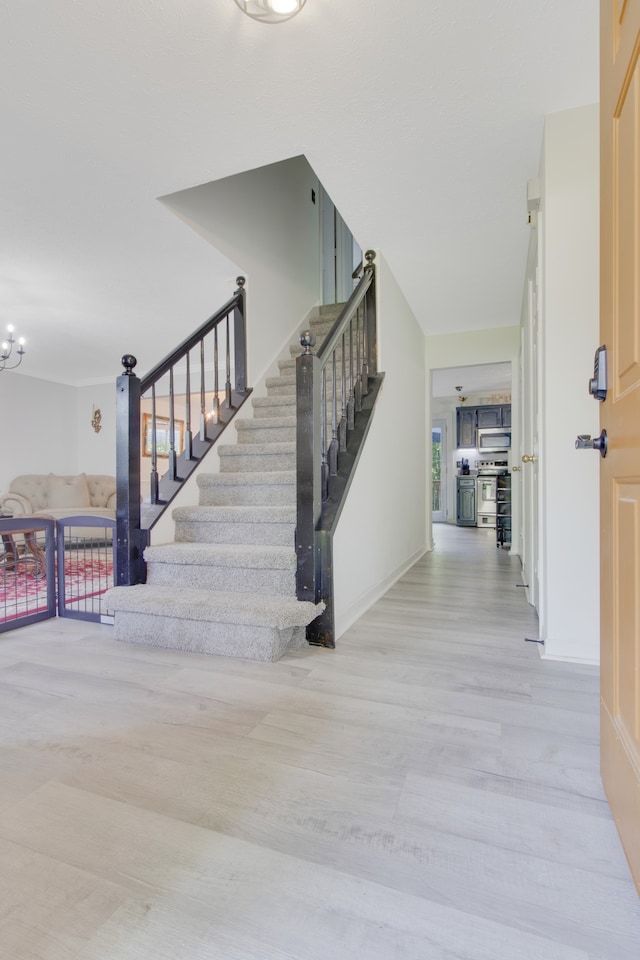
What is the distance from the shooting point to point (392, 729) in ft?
4.77

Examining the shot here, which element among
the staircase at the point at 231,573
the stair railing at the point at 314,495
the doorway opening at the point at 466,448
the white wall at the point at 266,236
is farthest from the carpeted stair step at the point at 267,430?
the doorway opening at the point at 466,448

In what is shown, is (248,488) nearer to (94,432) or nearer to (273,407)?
(273,407)

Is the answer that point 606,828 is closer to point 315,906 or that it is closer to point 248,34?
point 315,906

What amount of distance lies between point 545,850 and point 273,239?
440cm

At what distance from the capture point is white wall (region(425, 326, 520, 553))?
477 centimetres

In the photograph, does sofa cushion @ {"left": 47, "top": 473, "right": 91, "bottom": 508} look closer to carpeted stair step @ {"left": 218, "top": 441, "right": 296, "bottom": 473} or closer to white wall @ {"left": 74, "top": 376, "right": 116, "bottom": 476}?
white wall @ {"left": 74, "top": 376, "right": 116, "bottom": 476}

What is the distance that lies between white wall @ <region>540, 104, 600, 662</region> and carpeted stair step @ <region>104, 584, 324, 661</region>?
3.59ft

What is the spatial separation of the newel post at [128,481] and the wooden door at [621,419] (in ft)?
7.06

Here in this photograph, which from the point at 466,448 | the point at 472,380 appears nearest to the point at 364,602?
the point at 472,380

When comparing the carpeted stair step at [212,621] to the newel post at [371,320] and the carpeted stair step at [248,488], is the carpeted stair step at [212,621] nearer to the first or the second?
the carpeted stair step at [248,488]

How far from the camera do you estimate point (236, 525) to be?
2.69m

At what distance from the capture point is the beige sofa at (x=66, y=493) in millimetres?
6009

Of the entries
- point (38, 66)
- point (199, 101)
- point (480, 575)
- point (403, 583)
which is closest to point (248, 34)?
point (199, 101)

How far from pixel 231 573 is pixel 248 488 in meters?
0.69
